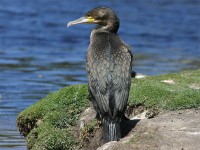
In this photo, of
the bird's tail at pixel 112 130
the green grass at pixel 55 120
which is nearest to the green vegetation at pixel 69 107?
the green grass at pixel 55 120

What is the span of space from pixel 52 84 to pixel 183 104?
7404 mm

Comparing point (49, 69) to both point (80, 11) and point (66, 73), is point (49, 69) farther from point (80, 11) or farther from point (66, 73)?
point (80, 11)

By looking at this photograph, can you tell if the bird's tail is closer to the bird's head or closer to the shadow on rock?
the shadow on rock

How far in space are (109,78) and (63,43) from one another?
15.3 meters

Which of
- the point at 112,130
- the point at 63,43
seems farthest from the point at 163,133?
the point at 63,43

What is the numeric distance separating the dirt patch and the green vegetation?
0.42m

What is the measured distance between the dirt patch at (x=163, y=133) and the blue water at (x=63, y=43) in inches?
112

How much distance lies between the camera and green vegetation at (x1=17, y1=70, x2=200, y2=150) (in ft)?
32.0

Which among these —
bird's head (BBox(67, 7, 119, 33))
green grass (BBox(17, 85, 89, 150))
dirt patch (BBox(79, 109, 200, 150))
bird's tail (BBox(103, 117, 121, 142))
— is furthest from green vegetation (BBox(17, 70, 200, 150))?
bird's head (BBox(67, 7, 119, 33))

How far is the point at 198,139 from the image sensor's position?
8.73 meters

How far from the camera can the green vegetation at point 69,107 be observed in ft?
32.0

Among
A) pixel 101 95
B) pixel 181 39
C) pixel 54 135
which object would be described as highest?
pixel 101 95

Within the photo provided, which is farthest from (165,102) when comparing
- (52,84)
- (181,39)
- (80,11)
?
(80,11)

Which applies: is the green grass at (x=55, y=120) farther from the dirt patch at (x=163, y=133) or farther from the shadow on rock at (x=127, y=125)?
the dirt patch at (x=163, y=133)
